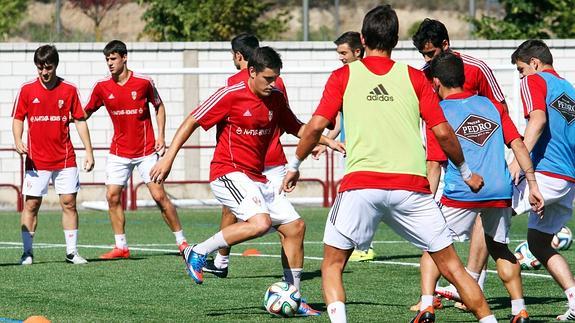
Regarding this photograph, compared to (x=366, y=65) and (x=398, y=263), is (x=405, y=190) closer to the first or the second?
(x=366, y=65)

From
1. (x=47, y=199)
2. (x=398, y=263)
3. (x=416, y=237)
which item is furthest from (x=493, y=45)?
(x=416, y=237)

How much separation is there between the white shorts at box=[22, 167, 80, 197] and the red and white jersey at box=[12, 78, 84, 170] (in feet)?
0.20

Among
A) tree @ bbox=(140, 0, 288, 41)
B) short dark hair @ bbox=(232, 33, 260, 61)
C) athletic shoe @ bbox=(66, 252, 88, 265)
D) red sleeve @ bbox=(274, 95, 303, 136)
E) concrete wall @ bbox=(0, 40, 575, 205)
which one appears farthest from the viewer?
tree @ bbox=(140, 0, 288, 41)

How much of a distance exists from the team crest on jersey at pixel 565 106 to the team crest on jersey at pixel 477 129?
0.83m

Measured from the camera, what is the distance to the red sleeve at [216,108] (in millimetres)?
9875

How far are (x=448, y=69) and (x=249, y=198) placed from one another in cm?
213

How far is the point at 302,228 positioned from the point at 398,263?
3.64m

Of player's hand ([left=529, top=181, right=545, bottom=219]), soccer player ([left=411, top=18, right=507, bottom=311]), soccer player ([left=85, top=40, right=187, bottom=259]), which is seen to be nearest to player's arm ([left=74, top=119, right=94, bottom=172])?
soccer player ([left=85, top=40, right=187, bottom=259])

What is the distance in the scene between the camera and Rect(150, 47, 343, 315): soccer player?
9844mm

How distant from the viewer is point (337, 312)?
7680 millimetres

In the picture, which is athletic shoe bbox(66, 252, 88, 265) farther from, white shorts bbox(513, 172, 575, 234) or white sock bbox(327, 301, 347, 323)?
white sock bbox(327, 301, 347, 323)

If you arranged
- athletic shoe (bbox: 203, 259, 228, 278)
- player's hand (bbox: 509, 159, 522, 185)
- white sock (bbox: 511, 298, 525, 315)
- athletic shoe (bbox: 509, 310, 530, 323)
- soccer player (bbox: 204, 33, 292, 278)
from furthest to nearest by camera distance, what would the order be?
soccer player (bbox: 204, 33, 292, 278), athletic shoe (bbox: 203, 259, 228, 278), player's hand (bbox: 509, 159, 522, 185), white sock (bbox: 511, 298, 525, 315), athletic shoe (bbox: 509, 310, 530, 323)

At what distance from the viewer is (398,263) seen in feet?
44.5

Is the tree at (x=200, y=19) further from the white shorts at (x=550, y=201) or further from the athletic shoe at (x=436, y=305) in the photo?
the white shorts at (x=550, y=201)
